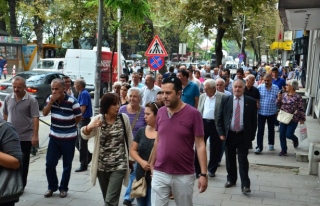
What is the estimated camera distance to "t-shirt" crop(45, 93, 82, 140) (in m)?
6.03

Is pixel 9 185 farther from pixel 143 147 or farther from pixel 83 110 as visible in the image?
pixel 83 110

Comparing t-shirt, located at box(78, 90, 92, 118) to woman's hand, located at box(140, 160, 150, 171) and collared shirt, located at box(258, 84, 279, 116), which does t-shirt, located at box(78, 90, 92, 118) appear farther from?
collared shirt, located at box(258, 84, 279, 116)

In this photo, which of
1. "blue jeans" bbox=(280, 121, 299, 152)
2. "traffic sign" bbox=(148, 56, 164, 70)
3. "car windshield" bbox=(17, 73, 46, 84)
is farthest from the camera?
"car windshield" bbox=(17, 73, 46, 84)

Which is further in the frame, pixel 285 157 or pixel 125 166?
pixel 285 157

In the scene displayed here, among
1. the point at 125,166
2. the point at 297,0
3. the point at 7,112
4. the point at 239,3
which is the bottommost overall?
the point at 125,166

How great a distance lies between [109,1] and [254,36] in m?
48.6

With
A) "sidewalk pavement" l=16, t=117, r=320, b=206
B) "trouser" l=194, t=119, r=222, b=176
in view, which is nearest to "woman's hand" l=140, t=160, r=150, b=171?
"sidewalk pavement" l=16, t=117, r=320, b=206

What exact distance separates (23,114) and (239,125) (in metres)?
3.24

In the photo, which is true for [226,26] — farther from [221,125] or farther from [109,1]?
[221,125]

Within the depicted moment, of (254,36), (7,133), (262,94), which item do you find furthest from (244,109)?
(254,36)

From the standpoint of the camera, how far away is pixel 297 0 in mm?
7246

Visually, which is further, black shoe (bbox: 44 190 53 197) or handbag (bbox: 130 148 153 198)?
black shoe (bbox: 44 190 53 197)

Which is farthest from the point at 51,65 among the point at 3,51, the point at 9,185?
the point at 9,185

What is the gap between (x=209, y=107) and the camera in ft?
24.2
